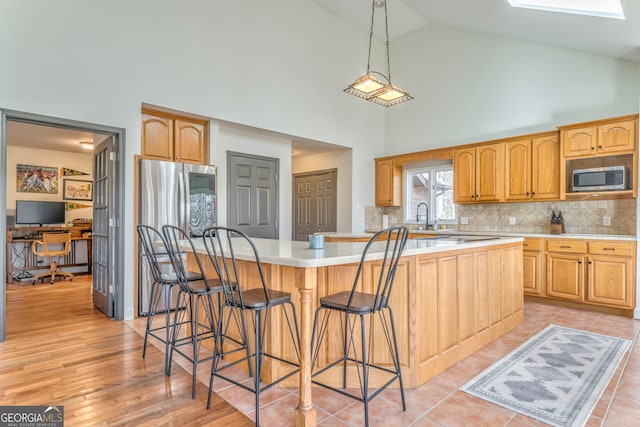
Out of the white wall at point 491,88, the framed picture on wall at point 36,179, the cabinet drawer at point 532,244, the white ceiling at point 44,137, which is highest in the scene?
the white wall at point 491,88

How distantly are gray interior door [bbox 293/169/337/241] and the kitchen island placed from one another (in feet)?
13.3

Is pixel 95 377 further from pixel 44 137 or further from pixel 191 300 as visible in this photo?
pixel 44 137

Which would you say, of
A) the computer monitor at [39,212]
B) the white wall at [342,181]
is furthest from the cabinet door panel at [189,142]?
the computer monitor at [39,212]

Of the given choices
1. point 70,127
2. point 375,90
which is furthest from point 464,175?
point 70,127

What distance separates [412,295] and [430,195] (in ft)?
14.2

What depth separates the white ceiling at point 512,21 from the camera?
379 cm

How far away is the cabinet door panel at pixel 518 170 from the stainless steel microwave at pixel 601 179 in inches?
22.2

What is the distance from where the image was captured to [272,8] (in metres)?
5.15

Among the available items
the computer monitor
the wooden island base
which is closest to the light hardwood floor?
the wooden island base

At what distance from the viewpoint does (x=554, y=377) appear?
2424 mm

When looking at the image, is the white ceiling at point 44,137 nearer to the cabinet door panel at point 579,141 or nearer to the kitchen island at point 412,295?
the kitchen island at point 412,295

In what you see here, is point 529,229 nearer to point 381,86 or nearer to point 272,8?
point 381,86

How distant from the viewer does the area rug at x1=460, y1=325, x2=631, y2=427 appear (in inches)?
79.9

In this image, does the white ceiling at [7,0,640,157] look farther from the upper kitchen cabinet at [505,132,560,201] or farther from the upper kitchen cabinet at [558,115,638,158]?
the upper kitchen cabinet at [505,132,560,201]
